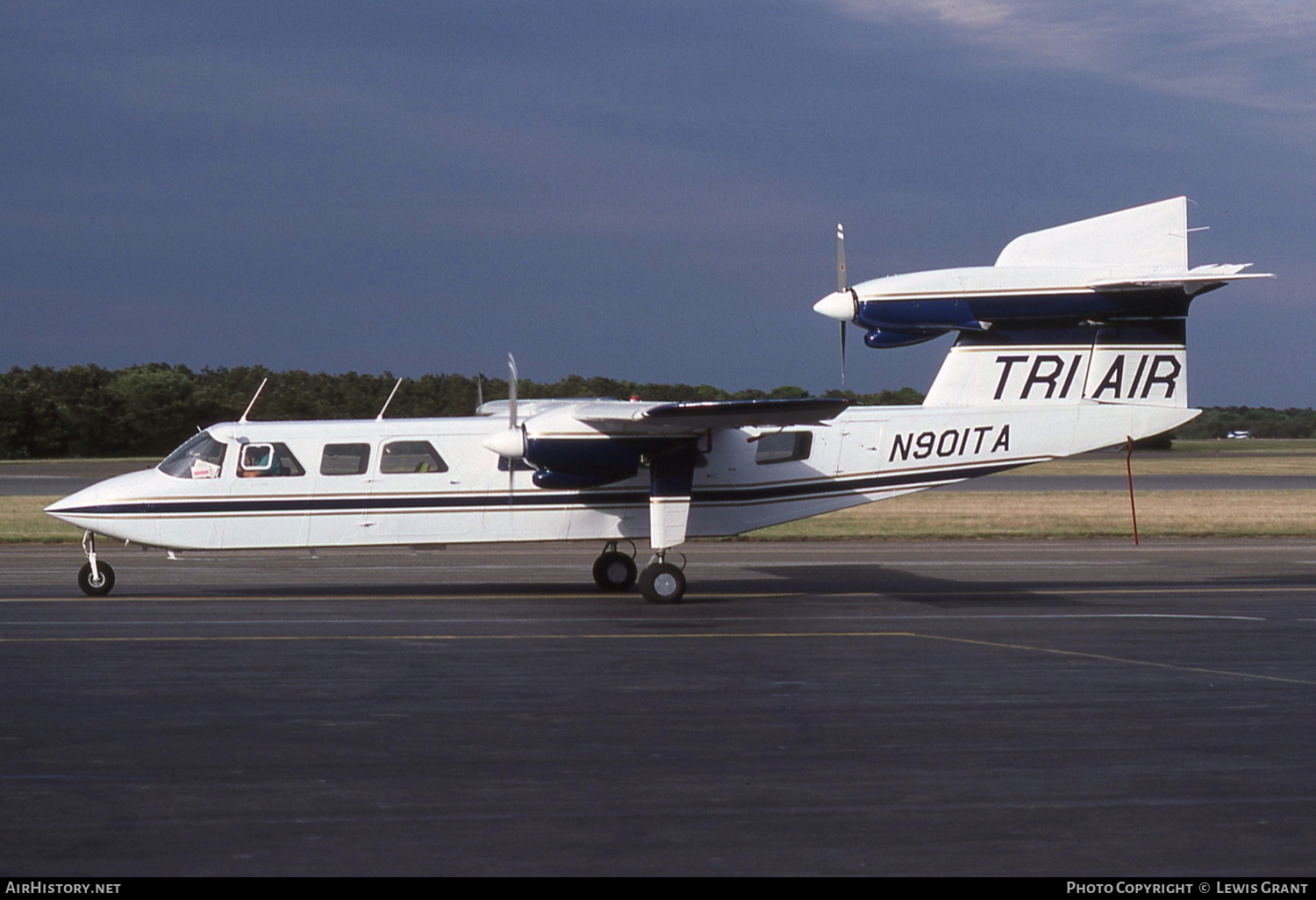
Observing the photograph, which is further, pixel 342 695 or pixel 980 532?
pixel 980 532

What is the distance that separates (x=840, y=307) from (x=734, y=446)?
249 cm

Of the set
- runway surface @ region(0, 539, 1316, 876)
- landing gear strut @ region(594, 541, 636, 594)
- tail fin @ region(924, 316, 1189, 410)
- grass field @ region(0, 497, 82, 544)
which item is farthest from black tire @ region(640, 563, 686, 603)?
grass field @ region(0, 497, 82, 544)

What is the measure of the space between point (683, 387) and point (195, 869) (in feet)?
91.7

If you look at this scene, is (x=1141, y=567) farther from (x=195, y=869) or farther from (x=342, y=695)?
(x=195, y=869)

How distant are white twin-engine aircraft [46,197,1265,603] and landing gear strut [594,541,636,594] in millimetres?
29

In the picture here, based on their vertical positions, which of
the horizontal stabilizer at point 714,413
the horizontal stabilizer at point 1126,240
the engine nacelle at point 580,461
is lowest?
the engine nacelle at point 580,461

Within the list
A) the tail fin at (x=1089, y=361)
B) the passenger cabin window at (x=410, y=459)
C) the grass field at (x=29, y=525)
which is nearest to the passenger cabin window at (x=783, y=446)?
A: the tail fin at (x=1089, y=361)

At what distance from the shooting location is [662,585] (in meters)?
16.9

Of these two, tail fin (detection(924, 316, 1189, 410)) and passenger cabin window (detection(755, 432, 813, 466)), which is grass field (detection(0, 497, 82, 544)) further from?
tail fin (detection(924, 316, 1189, 410))

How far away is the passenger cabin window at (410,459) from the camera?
17.8m

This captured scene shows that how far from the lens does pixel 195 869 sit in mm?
6000

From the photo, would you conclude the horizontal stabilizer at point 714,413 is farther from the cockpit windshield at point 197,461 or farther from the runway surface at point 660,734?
the cockpit windshield at point 197,461

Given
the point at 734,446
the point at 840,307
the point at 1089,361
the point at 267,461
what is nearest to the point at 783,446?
the point at 734,446

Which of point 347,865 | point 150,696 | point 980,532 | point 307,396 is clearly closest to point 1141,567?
point 980,532
